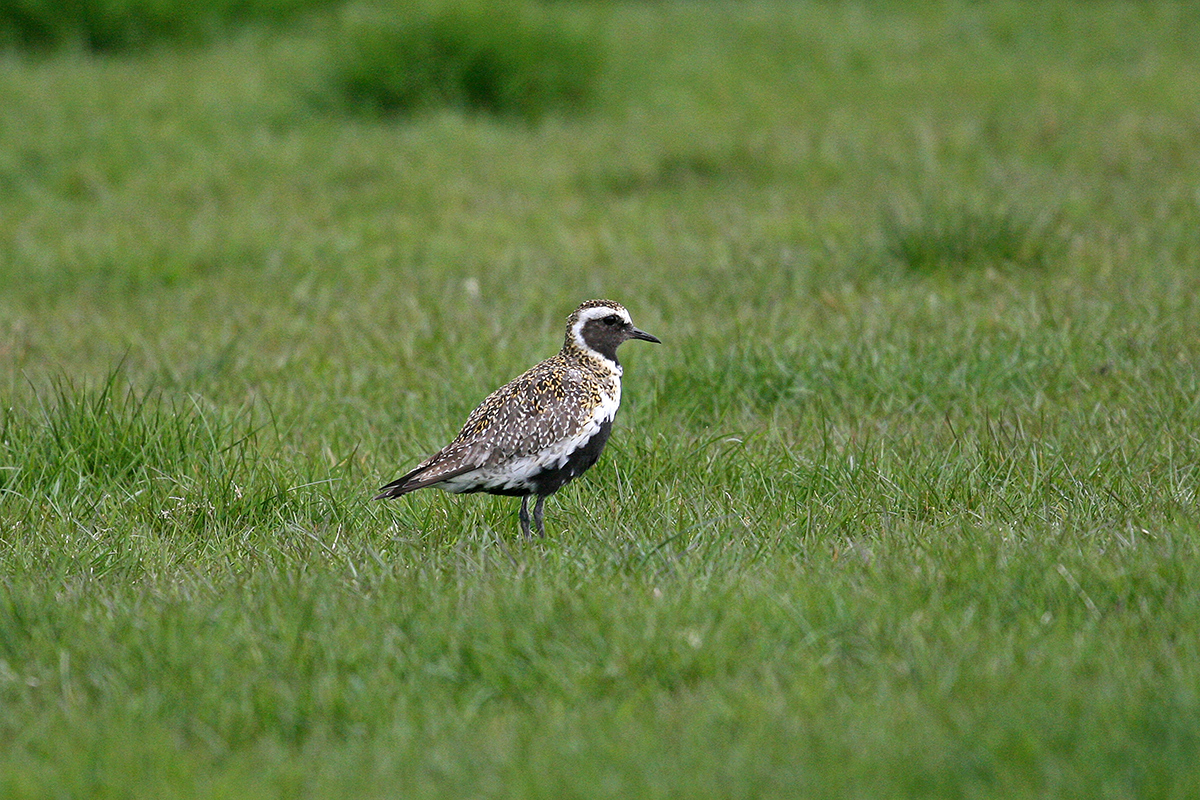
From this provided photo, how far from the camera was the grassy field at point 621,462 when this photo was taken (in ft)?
11.1

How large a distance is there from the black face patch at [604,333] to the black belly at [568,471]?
0.51 m

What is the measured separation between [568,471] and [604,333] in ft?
2.53

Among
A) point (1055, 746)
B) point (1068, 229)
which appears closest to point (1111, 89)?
point (1068, 229)

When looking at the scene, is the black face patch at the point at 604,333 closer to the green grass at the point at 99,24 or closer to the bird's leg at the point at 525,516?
the bird's leg at the point at 525,516

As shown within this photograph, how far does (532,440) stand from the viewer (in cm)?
496

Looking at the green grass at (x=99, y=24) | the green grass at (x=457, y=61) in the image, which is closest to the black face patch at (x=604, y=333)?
the green grass at (x=457, y=61)

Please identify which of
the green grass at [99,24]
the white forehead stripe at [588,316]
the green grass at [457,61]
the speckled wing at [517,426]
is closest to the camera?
Result: the speckled wing at [517,426]

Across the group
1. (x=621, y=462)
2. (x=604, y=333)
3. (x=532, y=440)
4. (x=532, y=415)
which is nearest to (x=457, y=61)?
(x=604, y=333)

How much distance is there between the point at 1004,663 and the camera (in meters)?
3.61

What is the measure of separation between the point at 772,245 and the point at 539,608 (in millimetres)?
5868

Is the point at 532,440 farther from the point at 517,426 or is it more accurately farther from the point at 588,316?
the point at 588,316

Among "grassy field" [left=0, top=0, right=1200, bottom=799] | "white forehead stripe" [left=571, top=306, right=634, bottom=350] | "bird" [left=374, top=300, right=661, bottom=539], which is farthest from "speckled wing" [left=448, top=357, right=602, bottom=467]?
"grassy field" [left=0, top=0, right=1200, bottom=799]

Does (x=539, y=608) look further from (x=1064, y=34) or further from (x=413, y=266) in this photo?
(x=1064, y=34)

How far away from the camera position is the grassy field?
3375 millimetres
